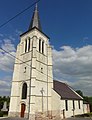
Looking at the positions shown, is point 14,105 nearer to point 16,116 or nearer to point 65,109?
point 16,116

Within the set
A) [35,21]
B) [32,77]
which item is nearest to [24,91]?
[32,77]

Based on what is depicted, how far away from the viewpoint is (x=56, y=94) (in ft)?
83.3

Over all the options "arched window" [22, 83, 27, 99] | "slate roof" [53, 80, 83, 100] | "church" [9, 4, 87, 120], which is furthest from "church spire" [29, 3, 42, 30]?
"slate roof" [53, 80, 83, 100]

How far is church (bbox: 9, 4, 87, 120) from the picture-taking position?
23328 millimetres

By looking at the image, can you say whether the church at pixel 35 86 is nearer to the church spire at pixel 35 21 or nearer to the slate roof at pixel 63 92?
the slate roof at pixel 63 92

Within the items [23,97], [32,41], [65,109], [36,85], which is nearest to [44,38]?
[32,41]

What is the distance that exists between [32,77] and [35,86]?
1.65 meters

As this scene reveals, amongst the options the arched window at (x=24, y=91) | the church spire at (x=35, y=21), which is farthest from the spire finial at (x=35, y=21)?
the arched window at (x=24, y=91)

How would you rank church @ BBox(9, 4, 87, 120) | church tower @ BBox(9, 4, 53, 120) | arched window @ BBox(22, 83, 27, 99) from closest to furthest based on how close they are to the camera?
church tower @ BBox(9, 4, 53, 120) < church @ BBox(9, 4, 87, 120) < arched window @ BBox(22, 83, 27, 99)

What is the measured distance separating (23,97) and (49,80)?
6255 mm

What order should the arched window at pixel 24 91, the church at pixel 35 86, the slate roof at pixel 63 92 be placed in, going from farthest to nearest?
the slate roof at pixel 63 92, the arched window at pixel 24 91, the church at pixel 35 86

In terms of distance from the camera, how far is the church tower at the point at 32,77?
2314 centimetres

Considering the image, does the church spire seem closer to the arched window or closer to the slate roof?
the arched window

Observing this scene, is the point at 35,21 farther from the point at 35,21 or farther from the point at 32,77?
the point at 32,77
